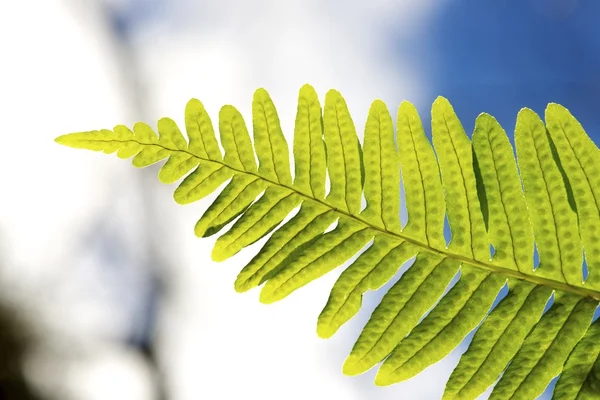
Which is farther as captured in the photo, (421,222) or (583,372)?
(421,222)

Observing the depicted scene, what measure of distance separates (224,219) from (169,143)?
0.22 metres

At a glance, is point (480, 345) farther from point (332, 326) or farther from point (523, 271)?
point (332, 326)

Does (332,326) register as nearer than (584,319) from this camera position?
No

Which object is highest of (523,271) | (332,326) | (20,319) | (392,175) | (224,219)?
(392,175)

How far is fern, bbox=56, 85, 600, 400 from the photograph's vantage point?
1.16m

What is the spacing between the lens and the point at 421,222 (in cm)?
129

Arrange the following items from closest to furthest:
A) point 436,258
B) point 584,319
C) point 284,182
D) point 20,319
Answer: point 584,319 < point 436,258 < point 284,182 < point 20,319

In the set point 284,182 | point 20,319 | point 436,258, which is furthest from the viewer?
point 20,319

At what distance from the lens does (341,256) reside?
1298 millimetres

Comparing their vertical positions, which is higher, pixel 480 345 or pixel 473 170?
pixel 473 170

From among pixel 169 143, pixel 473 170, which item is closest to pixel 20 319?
pixel 169 143

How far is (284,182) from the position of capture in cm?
136

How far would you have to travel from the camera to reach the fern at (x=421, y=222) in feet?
3.82

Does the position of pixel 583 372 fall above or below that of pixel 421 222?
below
